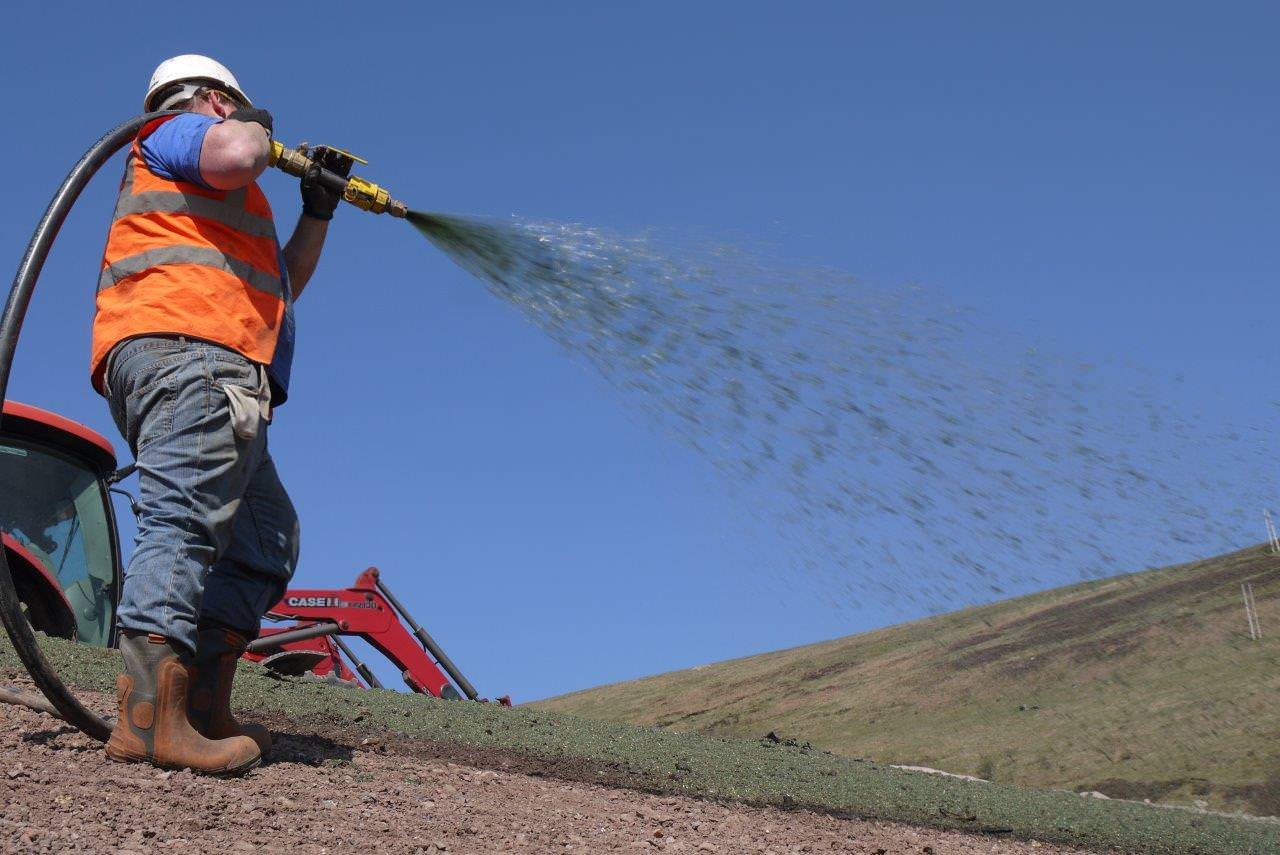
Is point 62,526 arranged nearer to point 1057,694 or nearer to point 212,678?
point 212,678

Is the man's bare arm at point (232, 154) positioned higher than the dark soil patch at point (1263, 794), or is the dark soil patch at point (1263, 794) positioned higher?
the dark soil patch at point (1263, 794)

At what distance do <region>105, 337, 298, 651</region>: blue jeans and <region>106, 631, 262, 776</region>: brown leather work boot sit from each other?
6cm

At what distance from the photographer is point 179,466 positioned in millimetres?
3658

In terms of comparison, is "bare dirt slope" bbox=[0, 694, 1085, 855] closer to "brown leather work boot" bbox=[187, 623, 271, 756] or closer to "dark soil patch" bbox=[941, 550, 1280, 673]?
"brown leather work boot" bbox=[187, 623, 271, 756]

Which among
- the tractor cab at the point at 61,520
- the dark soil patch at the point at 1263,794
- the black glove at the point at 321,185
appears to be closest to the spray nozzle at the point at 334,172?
the black glove at the point at 321,185

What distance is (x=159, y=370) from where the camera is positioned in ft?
12.2

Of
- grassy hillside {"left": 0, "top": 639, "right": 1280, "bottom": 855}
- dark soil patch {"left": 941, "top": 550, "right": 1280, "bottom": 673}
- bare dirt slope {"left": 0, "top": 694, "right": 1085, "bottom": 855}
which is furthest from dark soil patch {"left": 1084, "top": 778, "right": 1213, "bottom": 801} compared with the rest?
bare dirt slope {"left": 0, "top": 694, "right": 1085, "bottom": 855}

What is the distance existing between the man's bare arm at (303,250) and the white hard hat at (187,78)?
0.46m

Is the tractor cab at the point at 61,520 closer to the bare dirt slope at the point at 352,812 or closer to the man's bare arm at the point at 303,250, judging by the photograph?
the bare dirt slope at the point at 352,812

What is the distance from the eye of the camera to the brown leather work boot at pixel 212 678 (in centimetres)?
392

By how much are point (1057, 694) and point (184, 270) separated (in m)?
22.4

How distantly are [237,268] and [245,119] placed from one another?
17.6 inches

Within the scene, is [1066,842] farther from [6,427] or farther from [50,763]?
[6,427]

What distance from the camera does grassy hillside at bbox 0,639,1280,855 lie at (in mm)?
5285
